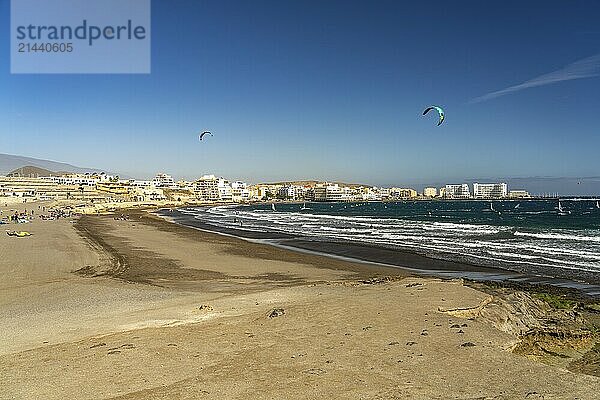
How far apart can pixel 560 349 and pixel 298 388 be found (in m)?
4.79

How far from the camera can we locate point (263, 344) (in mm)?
7488

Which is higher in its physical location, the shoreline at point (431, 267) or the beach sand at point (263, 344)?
the beach sand at point (263, 344)

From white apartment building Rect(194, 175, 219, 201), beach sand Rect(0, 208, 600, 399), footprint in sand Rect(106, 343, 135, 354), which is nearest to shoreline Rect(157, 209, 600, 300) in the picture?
beach sand Rect(0, 208, 600, 399)

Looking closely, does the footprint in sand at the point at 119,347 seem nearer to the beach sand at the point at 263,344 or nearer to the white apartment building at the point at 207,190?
the beach sand at the point at 263,344

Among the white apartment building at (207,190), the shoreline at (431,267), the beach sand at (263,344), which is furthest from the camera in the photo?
the white apartment building at (207,190)

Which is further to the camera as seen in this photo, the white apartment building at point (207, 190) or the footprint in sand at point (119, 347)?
the white apartment building at point (207, 190)

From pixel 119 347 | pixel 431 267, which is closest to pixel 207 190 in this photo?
pixel 431 267

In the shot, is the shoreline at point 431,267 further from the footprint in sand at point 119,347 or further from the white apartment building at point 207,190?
the white apartment building at point 207,190

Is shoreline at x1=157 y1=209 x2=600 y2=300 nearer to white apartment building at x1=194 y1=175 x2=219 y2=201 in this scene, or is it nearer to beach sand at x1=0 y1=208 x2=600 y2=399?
beach sand at x1=0 y1=208 x2=600 y2=399

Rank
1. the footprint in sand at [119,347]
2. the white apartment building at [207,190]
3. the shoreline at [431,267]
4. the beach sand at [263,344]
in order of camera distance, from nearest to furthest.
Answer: the beach sand at [263,344], the footprint in sand at [119,347], the shoreline at [431,267], the white apartment building at [207,190]

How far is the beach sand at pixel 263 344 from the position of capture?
228 inches

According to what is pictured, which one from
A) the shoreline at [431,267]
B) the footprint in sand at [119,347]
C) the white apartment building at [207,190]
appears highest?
the white apartment building at [207,190]

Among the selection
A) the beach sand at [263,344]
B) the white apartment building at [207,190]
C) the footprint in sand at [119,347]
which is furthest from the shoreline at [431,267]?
the white apartment building at [207,190]

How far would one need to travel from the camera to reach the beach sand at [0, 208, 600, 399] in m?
5.79
